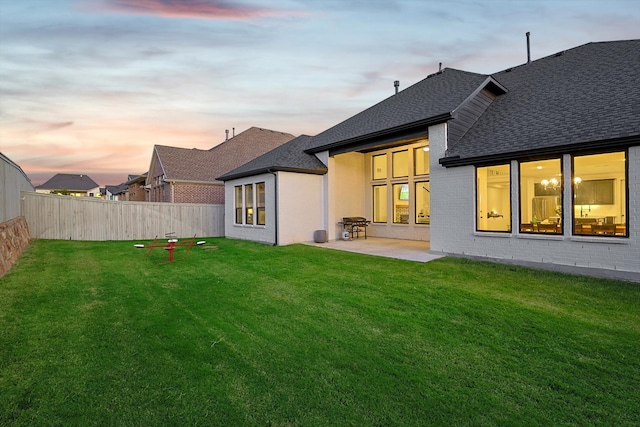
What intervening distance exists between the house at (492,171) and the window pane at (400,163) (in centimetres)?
5

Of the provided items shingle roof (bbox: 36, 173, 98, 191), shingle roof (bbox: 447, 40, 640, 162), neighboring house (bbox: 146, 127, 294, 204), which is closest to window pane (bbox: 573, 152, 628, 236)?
shingle roof (bbox: 447, 40, 640, 162)

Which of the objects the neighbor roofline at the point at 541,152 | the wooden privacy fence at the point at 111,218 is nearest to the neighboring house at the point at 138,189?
the wooden privacy fence at the point at 111,218

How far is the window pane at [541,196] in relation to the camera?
25.5 feet

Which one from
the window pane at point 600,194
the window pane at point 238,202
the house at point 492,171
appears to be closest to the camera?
the window pane at point 600,194

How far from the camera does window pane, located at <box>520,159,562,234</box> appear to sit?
306 inches

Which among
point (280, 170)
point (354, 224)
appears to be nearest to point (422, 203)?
point (354, 224)

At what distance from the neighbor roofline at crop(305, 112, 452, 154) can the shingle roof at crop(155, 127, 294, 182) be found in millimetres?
11279

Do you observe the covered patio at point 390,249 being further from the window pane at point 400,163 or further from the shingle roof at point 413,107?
the shingle roof at point 413,107

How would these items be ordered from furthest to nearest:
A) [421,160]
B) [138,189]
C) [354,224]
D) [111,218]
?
[138,189], [111,218], [354,224], [421,160]

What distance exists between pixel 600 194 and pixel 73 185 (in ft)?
256

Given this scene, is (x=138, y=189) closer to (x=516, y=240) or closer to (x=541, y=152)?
(x=516, y=240)

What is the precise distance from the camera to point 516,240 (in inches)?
328

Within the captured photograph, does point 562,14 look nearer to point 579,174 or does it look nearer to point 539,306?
point 579,174

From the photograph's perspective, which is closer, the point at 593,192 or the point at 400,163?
the point at 593,192
